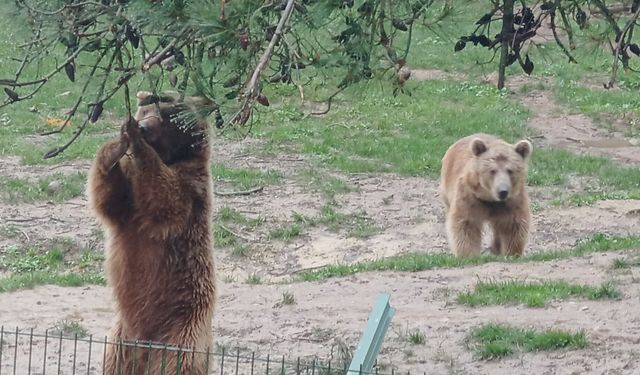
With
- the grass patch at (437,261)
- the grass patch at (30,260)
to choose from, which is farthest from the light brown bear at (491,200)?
the grass patch at (30,260)

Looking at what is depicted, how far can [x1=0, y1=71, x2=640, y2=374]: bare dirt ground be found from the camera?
302 inches

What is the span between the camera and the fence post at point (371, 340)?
480cm

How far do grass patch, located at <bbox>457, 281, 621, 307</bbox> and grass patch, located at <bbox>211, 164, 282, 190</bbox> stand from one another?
566cm

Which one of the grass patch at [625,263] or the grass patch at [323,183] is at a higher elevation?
the grass patch at [625,263]

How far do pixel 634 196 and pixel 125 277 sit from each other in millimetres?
8021

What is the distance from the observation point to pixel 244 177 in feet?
47.1

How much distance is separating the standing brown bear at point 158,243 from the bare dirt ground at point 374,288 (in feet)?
3.68

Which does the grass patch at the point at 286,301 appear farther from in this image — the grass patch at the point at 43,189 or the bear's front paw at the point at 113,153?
the grass patch at the point at 43,189

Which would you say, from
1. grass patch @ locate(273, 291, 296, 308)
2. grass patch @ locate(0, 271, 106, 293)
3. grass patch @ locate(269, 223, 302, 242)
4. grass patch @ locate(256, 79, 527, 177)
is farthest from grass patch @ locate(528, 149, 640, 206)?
grass patch @ locate(0, 271, 106, 293)

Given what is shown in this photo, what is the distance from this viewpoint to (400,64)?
15.0 ft

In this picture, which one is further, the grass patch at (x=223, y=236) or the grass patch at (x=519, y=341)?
the grass patch at (x=223, y=236)

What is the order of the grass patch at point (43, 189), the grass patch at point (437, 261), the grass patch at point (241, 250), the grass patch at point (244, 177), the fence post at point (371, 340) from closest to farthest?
1. the fence post at point (371, 340)
2. the grass patch at point (437, 261)
3. the grass patch at point (241, 250)
4. the grass patch at point (43, 189)
5. the grass patch at point (244, 177)

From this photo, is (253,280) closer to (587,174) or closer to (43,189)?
(43,189)

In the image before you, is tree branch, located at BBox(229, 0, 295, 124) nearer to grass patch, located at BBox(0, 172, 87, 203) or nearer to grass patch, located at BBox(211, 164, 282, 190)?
grass patch, located at BBox(0, 172, 87, 203)
